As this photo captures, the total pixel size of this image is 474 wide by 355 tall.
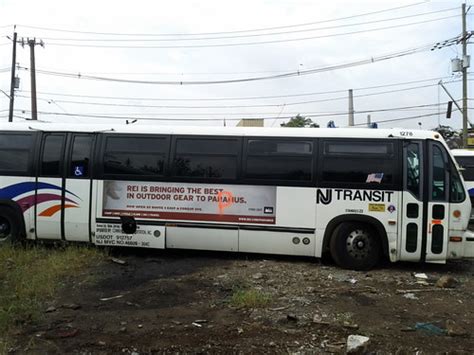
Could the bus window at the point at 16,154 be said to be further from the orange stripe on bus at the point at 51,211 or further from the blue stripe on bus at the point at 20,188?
the orange stripe on bus at the point at 51,211

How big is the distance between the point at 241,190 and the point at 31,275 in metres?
3.86

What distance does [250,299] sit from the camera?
665cm

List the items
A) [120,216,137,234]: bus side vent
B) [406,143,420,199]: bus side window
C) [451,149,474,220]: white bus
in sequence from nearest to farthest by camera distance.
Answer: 1. [406,143,420,199]: bus side window
2. [120,216,137,234]: bus side vent
3. [451,149,474,220]: white bus

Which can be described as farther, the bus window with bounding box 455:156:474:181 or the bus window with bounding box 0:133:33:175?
the bus window with bounding box 455:156:474:181

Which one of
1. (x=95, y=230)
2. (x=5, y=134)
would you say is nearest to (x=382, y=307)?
→ (x=95, y=230)

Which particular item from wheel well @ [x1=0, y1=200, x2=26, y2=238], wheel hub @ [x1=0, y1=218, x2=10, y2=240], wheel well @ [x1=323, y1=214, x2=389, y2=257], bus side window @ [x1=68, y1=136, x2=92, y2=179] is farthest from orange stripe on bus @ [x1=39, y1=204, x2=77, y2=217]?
wheel well @ [x1=323, y1=214, x2=389, y2=257]

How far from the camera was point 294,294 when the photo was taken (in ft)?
23.9

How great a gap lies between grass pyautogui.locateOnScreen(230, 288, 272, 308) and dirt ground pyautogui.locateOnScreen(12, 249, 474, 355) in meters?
0.08

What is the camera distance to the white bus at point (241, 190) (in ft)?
29.2

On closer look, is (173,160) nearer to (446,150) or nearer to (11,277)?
(11,277)

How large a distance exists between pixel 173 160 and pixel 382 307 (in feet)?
15.8

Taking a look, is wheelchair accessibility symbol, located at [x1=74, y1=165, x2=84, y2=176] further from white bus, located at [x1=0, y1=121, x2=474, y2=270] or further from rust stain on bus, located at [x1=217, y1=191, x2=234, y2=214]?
rust stain on bus, located at [x1=217, y1=191, x2=234, y2=214]

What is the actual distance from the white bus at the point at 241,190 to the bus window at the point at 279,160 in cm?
2

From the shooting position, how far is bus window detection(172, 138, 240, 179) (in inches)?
375
